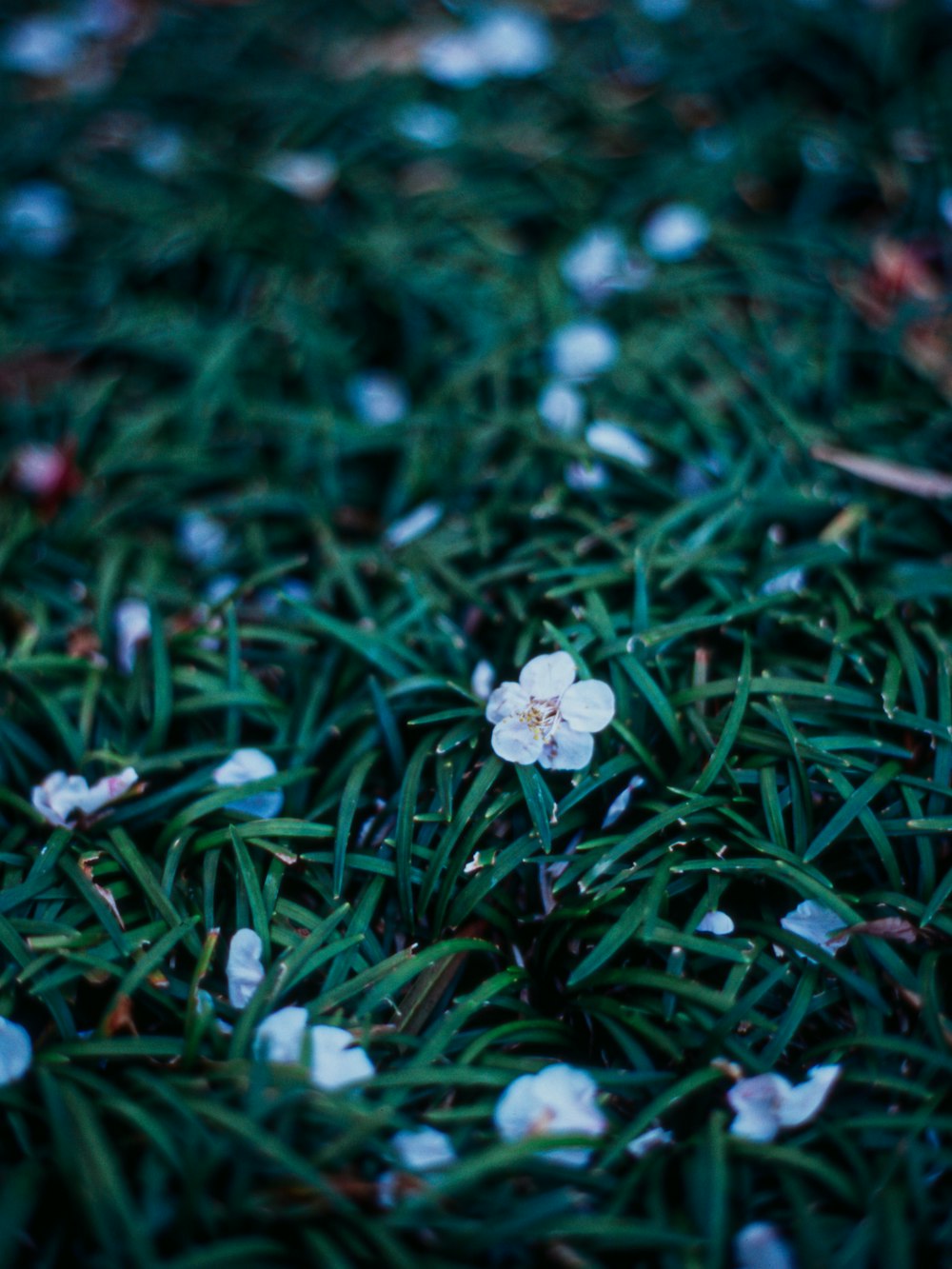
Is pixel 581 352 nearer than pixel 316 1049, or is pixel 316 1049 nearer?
pixel 316 1049

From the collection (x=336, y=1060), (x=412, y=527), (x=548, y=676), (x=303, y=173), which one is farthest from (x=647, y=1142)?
(x=303, y=173)

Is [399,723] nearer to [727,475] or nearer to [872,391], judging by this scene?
[727,475]

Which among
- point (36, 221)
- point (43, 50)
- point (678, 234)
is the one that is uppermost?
point (43, 50)

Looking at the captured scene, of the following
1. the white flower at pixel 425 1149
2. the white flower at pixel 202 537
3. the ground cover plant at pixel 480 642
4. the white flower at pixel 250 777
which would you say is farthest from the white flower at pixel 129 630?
the white flower at pixel 425 1149

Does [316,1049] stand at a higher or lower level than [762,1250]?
higher

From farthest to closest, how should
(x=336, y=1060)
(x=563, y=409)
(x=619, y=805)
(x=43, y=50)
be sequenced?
(x=43, y=50) → (x=563, y=409) → (x=619, y=805) → (x=336, y=1060)

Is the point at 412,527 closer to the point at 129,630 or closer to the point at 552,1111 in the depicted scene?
the point at 129,630

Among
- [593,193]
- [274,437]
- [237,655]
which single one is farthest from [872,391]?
[237,655]

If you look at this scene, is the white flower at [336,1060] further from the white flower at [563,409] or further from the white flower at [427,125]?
the white flower at [427,125]

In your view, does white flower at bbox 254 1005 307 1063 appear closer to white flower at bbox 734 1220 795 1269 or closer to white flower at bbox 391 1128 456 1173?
white flower at bbox 391 1128 456 1173
